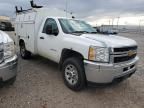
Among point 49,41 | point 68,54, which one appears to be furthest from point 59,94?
point 49,41

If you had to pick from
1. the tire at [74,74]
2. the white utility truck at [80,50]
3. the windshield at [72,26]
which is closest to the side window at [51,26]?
the white utility truck at [80,50]

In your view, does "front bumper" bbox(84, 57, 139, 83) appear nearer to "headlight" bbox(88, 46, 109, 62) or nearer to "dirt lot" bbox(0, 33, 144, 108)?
"headlight" bbox(88, 46, 109, 62)

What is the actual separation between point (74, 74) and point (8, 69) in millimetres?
1640

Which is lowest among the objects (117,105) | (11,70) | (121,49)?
(117,105)

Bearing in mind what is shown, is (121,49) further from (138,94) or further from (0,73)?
(0,73)

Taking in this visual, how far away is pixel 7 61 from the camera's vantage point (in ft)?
12.7

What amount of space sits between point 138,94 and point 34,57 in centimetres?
488

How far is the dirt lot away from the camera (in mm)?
4078

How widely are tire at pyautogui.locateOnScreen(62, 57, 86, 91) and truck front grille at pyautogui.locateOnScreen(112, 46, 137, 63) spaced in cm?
82

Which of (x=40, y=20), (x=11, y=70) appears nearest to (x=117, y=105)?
(x=11, y=70)

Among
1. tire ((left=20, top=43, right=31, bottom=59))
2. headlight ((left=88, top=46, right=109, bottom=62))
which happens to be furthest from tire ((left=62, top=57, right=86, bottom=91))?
tire ((left=20, top=43, right=31, bottom=59))

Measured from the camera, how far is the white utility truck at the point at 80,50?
13.7 feet

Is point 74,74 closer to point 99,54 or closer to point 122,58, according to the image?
point 99,54

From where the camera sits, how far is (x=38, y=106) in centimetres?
392
